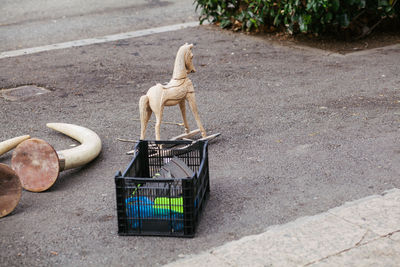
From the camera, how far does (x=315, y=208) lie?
477 cm

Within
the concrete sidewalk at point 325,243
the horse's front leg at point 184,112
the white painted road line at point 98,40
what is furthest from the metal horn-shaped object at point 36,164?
the white painted road line at point 98,40

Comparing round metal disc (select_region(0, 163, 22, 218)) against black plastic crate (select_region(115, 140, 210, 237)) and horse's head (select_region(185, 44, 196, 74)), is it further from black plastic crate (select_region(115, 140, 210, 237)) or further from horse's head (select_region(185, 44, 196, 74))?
horse's head (select_region(185, 44, 196, 74))

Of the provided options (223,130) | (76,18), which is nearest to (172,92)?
(223,130)

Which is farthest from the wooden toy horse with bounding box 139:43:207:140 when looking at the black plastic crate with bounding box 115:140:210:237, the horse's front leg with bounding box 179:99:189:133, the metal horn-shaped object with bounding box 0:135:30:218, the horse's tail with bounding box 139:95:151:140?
the metal horn-shaped object with bounding box 0:135:30:218

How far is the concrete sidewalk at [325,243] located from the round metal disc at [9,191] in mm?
1631

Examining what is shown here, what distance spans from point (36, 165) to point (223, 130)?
7.41 feet

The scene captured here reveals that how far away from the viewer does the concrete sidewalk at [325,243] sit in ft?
13.2

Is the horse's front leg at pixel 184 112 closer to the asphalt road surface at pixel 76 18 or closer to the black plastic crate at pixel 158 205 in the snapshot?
the black plastic crate at pixel 158 205

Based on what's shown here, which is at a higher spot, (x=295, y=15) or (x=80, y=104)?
(x=295, y=15)

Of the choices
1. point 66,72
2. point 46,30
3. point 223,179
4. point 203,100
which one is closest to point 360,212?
point 223,179

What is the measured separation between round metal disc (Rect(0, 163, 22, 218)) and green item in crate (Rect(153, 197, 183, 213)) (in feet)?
4.03

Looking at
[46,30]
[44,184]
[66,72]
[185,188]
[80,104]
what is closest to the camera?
[185,188]

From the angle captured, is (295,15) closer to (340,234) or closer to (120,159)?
(120,159)

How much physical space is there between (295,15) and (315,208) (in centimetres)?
594
